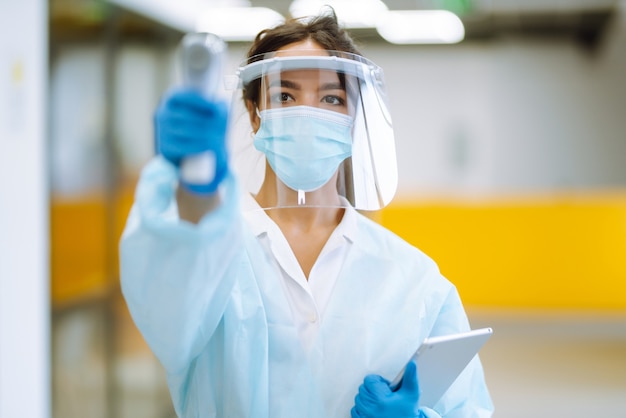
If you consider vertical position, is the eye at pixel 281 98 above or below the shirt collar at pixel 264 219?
above

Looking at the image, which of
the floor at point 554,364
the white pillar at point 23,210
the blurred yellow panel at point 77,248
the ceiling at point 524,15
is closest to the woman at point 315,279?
the white pillar at point 23,210

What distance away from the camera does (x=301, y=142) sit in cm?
121

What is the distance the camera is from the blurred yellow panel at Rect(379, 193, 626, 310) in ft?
14.8

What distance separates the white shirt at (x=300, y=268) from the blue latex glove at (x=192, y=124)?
1.42ft

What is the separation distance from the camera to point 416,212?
468 cm

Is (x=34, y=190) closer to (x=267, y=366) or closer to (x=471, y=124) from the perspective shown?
(x=267, y=366)

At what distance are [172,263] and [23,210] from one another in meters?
1.82

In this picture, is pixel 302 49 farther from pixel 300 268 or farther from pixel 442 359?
pixel 442 359

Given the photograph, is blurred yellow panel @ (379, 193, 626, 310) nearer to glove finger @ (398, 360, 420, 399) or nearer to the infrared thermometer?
glove finger @ (398, 360, 420, 399)

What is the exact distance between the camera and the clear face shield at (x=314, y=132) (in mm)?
1204

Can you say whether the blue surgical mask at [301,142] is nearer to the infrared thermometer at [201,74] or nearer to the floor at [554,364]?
the infrared thermometer at [201,74]

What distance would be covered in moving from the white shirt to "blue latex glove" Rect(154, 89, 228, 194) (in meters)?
0.43

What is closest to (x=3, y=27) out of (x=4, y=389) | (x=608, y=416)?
(x=4, y=389)

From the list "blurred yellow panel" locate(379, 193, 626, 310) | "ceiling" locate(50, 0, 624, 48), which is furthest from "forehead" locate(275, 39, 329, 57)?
"blurred yellow panel" locate(379, 193, 626, 310)
